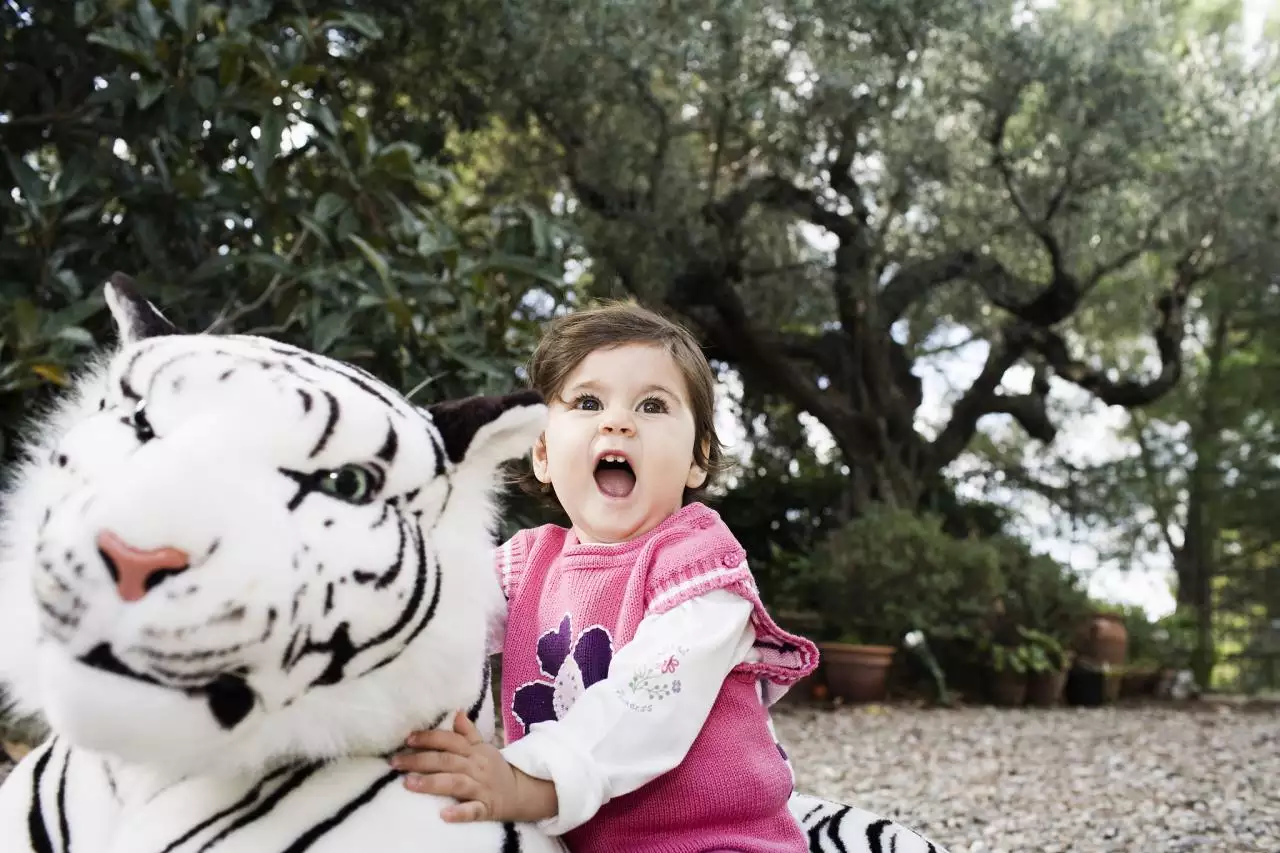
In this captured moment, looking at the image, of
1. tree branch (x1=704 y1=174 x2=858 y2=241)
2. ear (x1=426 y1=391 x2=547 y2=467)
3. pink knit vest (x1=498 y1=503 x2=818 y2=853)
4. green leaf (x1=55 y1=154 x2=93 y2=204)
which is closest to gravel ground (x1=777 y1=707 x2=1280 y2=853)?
pink knit vest (x1=498 y1=503 x2=818 y2=853)

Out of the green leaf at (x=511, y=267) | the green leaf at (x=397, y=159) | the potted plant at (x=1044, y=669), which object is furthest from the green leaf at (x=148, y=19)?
the potted plant at (x=1044, y=669)

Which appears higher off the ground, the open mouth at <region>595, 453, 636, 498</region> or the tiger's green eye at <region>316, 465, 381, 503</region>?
the open mouth at <region>595, 453, 636, 498</region>

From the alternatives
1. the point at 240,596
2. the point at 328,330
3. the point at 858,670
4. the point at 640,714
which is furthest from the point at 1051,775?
the point at 240,596

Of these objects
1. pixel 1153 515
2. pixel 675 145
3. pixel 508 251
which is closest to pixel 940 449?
pixel 1153 515

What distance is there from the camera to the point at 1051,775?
16.0 feet

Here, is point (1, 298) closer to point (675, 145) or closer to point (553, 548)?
point (553, 548)

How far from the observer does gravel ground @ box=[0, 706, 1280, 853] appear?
3.59 meters

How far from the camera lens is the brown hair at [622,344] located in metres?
1.51

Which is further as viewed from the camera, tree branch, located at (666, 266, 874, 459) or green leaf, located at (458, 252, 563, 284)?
tree branch, located at (666, 266, 874, 459)

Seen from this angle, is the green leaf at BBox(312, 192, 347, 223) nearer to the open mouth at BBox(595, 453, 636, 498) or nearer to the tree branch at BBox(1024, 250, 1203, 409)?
the open mouth at BBox(595, 453, 636, 498)

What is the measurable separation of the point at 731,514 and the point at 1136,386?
151 inches

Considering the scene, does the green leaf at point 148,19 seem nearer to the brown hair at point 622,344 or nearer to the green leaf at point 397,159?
the green leaf at point 397,159

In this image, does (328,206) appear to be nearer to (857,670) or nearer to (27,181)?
(27,181)

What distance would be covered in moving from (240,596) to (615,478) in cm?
76
